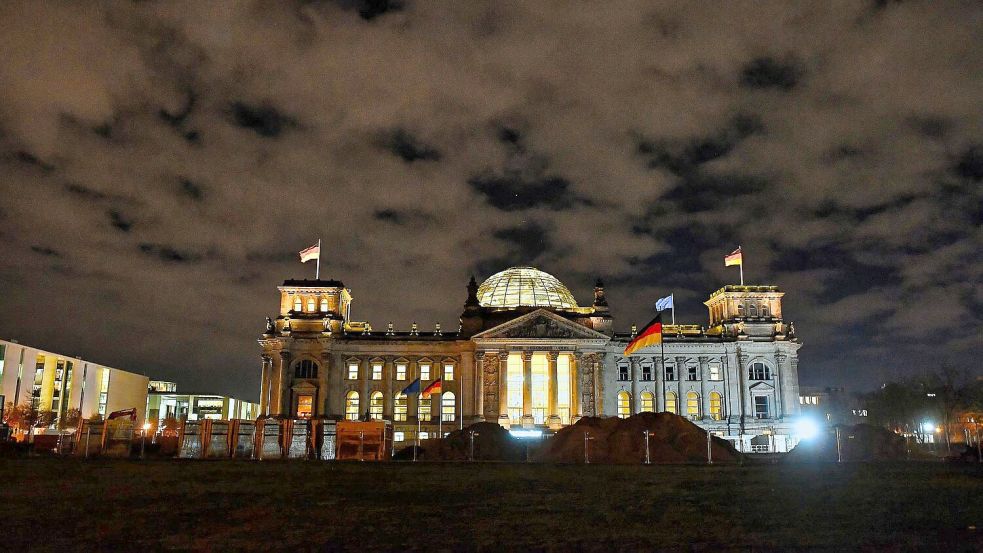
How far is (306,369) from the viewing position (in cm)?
9675

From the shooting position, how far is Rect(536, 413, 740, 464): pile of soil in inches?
1954

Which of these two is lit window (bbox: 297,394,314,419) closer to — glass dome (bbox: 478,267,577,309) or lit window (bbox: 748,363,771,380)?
glass dome (bbox: 478,267,577,309)

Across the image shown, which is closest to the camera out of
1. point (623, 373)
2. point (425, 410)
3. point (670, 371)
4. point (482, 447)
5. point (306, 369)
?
point (482, 447)

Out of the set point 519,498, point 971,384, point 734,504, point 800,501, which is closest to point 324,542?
point 519,498

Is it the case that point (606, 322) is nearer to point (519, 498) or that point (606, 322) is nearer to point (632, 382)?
point (632, 382)

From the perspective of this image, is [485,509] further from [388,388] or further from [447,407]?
[388,388]

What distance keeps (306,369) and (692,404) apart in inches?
1980

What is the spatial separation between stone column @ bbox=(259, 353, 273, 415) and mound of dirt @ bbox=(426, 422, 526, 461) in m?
45.3

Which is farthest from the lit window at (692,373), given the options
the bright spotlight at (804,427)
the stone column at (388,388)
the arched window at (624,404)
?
the stone column at (388,388)

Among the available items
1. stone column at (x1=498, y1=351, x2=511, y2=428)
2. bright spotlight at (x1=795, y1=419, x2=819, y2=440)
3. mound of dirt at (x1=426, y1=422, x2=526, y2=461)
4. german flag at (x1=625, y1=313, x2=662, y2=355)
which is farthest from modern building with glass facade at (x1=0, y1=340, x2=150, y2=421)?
bright spotlight at (x1=795, y1=419, x2=819, y2=440)

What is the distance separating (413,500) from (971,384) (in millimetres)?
131745

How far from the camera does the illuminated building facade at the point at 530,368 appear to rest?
94250 millimetres

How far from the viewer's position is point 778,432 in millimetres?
96375

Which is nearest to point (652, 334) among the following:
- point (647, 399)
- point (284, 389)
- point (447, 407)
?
point (647, 399)
